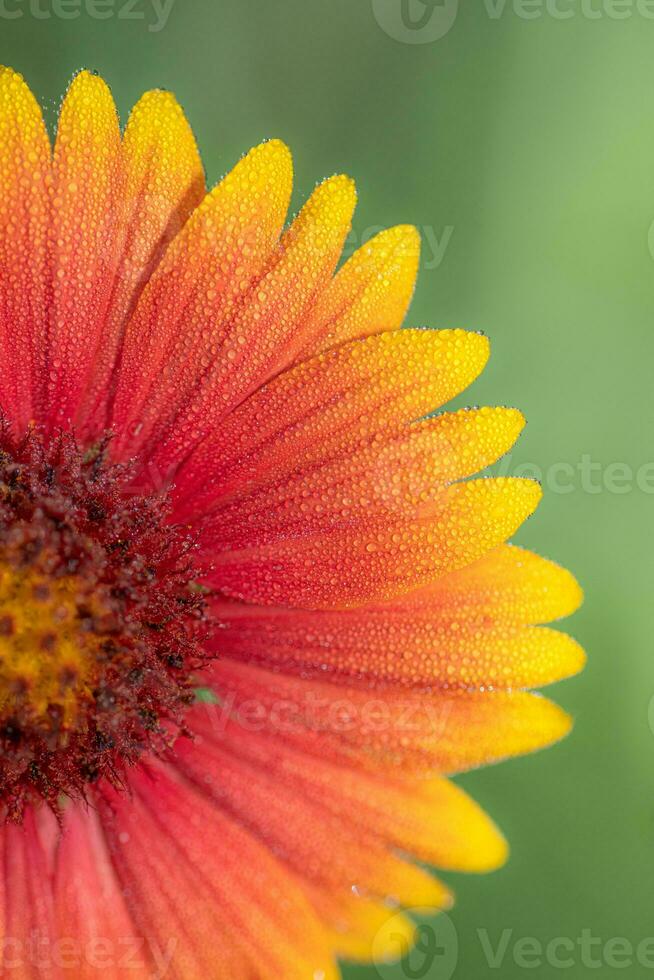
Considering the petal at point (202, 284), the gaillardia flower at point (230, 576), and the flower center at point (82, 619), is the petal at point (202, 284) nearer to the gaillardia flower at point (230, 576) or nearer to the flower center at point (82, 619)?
the gaillardia flower at point (230, 576)

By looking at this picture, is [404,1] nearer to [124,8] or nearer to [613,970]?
[124,8]

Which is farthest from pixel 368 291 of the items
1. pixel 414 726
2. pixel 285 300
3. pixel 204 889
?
pixel 204 889

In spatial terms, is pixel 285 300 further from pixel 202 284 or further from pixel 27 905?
pixel 27 905

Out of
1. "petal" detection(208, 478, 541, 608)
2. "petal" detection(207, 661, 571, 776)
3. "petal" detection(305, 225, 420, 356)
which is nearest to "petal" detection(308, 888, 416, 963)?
"petal" detection(207, 661, 571, 776)

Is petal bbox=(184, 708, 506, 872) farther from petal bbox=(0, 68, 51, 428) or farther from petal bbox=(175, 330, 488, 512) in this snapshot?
petal bbox=(0, 68, 51, 428)

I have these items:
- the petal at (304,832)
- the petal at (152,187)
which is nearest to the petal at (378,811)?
the petal at (304,832)

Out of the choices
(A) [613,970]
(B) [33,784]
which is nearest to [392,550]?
(B) [33,784]
